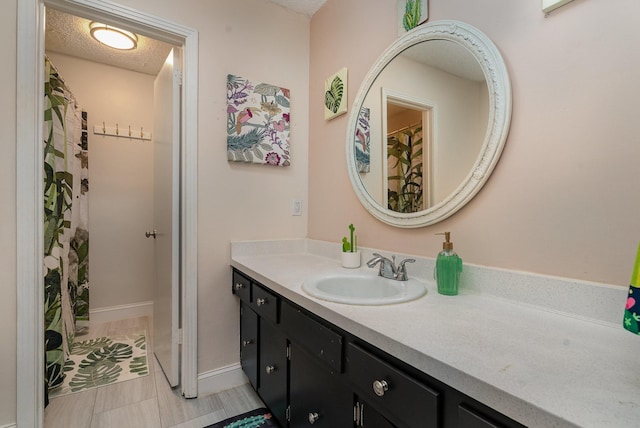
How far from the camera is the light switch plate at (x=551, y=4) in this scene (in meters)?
0.85

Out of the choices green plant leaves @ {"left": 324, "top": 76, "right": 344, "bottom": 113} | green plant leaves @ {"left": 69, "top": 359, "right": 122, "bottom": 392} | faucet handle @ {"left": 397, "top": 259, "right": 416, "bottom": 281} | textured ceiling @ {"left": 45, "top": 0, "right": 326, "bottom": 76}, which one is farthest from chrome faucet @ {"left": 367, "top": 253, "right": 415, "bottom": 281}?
green plant leaves @ {"left": 69, "top": 359, "right": 122, "bottom": 392}

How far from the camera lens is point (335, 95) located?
1.78 meters

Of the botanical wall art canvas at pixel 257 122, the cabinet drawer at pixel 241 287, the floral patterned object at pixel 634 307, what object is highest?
the botanical wall art canvas at pixel 257 122

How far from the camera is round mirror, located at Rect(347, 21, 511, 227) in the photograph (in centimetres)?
104

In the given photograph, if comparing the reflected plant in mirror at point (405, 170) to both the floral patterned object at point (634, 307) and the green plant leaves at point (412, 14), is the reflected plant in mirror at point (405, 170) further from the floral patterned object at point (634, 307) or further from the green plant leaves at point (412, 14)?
the floral patterned object at point (634, 307)

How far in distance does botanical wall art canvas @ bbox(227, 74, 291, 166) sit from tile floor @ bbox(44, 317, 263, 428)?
1429mm

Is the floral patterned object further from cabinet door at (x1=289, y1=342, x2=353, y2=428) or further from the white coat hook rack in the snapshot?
the white coat hook rack

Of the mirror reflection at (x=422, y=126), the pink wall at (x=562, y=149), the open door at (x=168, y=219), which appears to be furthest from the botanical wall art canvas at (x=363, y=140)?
the open door at (x=168, y=219)

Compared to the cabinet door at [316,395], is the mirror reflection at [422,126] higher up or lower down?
→ higher up

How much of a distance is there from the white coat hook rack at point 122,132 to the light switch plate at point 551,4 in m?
3.25

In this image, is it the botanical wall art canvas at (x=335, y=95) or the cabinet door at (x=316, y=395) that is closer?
the cabinet door at (x=316, y=395)

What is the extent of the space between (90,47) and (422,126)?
2.88 metres

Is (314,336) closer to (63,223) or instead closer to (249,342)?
(249,342)

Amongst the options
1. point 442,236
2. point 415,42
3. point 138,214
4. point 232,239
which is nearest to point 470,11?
point 415,42
